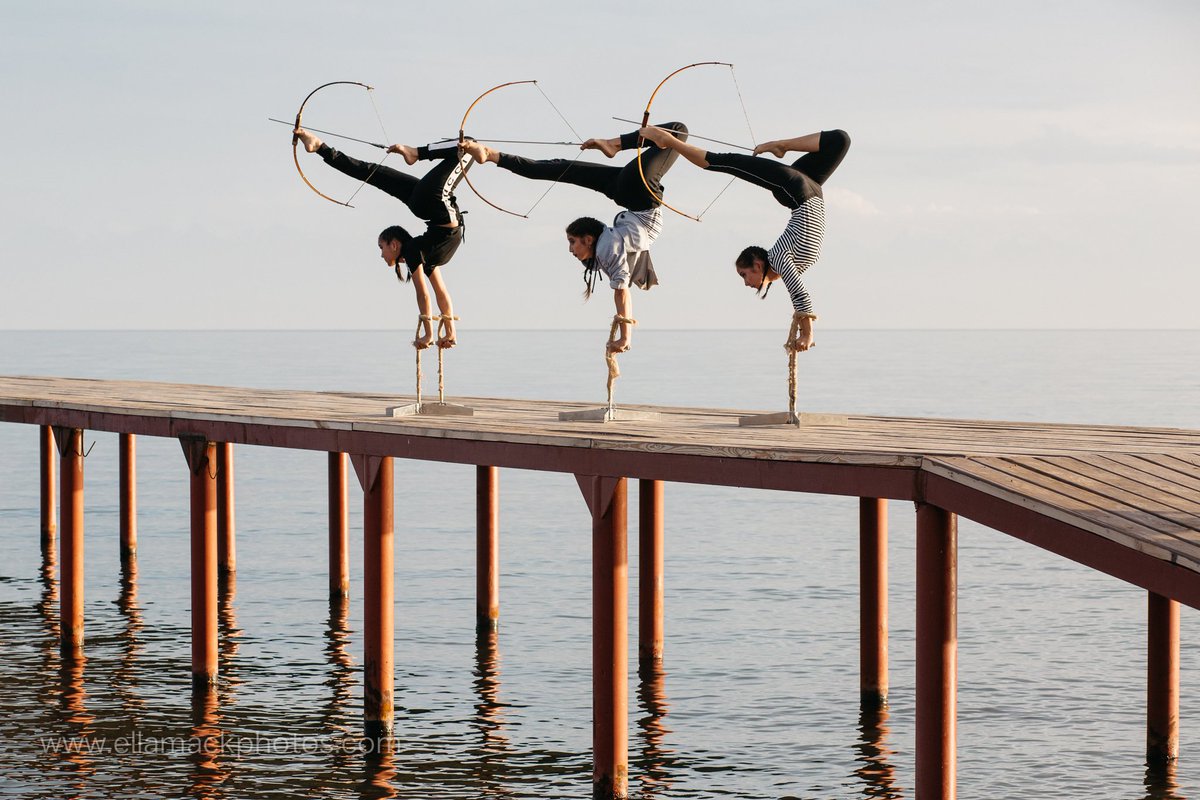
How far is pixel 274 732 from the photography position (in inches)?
595

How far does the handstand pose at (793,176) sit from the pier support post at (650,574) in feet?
14.3

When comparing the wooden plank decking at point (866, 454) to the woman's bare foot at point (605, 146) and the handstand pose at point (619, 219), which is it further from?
the woman's bare foot at point (605, 146)

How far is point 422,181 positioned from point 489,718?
5229 mm

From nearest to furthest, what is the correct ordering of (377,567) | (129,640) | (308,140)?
1. (377,567)
2. (308,140)
3. (129,640)

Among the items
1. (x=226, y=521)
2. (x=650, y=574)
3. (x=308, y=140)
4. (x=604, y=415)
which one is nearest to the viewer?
(x=604, y=415)

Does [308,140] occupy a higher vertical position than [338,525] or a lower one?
higher

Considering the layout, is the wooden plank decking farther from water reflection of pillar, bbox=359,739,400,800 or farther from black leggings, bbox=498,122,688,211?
water reflection of pillar, bbox=359,739,400,800

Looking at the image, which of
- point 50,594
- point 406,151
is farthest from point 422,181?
point 50,594

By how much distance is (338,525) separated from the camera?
69.4 feet

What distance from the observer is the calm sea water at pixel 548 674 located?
14.0 metres

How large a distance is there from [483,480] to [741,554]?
1096 centimetres

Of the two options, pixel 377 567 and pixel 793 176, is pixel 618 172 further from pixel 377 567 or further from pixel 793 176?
pixel 377 567

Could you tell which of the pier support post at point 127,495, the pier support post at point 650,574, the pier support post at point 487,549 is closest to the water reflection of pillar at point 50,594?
the pier support post at point 127,495

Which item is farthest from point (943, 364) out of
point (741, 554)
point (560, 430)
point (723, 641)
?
point (560, 430)
